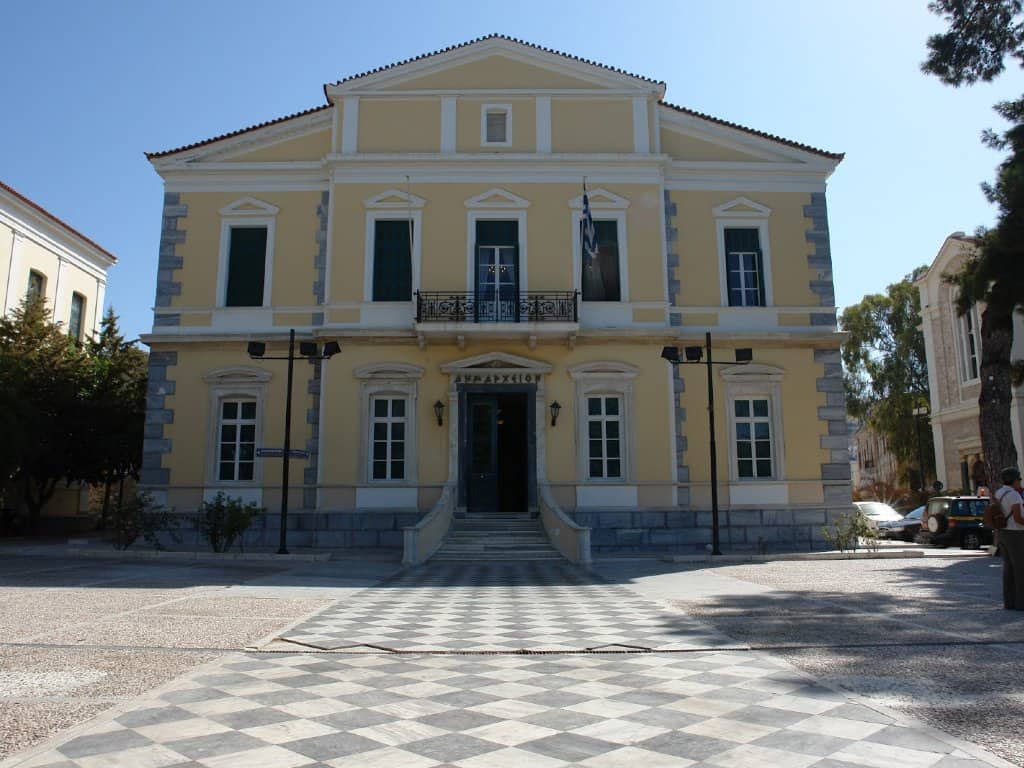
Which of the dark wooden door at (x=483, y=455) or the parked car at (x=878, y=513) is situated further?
the parked car at (x=878, y=513)

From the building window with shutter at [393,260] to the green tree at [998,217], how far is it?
41.7 ft

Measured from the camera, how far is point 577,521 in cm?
1877

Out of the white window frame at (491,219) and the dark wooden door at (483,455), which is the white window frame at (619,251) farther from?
the dark wooden door at (483,455)

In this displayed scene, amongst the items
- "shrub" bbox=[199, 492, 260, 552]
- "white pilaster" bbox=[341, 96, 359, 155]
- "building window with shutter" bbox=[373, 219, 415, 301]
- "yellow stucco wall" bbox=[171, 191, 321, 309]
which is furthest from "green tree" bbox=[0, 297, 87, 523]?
"white pilaster" bbox=[341, 96, 359, 155]

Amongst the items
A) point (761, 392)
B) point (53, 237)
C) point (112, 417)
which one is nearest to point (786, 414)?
point (761, 392)

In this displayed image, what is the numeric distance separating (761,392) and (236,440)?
13222mm

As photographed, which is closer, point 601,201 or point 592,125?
point 601,201

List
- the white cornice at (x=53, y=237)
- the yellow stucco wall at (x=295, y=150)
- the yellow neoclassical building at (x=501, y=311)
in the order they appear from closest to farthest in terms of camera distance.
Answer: the yellow neoclassical building at (x=501, y=311) < the yellow stucco wall at (x=295, y=150) < the white cornice at (x=53, y=237)

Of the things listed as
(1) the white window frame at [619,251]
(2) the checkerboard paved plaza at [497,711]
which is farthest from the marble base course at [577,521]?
(2) the checkerboard paved plaza at [497,711]

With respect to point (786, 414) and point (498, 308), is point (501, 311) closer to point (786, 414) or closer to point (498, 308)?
point (498, 308)

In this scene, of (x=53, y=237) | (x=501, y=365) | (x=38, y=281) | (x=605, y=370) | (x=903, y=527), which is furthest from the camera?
(x=53, y=237)

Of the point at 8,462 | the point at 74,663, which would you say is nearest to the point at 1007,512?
the point at 74,663

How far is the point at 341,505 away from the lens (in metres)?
19.1

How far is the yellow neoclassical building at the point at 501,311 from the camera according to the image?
63.3ft
